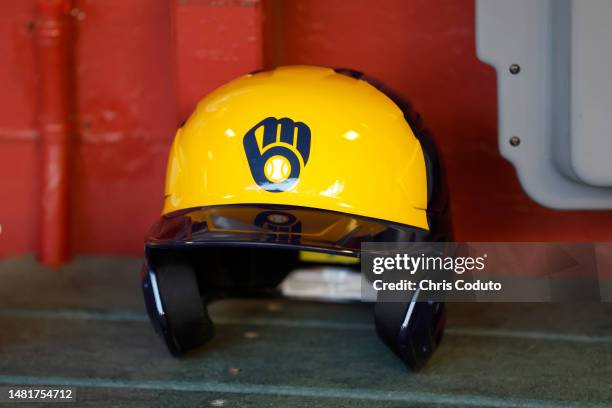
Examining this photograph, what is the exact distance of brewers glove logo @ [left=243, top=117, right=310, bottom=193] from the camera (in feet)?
5.57

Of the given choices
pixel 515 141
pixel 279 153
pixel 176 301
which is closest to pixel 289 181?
pixel 279 153

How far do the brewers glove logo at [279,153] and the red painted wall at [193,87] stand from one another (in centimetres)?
59

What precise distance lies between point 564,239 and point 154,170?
1.19 m

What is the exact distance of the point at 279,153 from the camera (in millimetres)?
1707

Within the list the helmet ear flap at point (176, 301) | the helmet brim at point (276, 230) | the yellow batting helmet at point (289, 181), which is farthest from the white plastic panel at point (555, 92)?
the helmet ear flap at point (176, 301)

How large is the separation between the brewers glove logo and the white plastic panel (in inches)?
20.2

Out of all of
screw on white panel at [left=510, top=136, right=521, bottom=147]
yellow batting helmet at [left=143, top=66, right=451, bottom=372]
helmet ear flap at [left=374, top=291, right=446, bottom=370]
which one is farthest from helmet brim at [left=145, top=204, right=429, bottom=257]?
screw on white panel at [left=510, top=136, right=521, bottom=147]

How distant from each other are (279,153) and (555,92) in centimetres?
68

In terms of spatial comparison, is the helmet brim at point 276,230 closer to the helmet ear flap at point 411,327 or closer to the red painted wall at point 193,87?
the helmet ear flap at point 411,327

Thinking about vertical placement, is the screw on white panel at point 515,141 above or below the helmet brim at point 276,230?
above

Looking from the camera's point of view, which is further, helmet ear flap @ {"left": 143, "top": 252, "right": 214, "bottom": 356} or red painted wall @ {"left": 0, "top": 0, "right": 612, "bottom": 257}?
red painted wall @ {"left": 0, "top": 0, "right": 612, "bottom": 257}

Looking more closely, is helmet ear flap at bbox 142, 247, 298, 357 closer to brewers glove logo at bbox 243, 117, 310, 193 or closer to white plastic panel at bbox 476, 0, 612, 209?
brewers glove logo at bbox 243, 117, 310, 193

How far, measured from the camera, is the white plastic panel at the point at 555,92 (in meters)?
1.83

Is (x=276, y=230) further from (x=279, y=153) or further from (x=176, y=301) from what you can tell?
(x=176, y=301)
